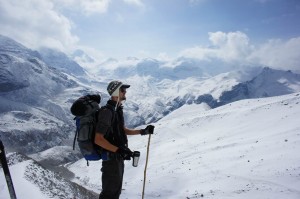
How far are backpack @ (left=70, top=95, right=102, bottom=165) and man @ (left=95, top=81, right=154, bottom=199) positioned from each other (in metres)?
0.22

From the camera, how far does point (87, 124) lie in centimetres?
799

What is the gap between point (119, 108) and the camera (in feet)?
28.9

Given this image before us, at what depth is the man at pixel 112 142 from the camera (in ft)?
25.9

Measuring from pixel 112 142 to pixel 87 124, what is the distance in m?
0.91

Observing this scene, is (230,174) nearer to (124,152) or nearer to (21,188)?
(21,188)

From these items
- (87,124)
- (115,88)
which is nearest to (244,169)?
(115,88)

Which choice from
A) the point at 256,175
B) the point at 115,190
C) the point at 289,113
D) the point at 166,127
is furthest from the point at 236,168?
the point at 166,127

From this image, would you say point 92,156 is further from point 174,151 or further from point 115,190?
point 174,151

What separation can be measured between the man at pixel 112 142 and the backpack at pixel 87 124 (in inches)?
8.7

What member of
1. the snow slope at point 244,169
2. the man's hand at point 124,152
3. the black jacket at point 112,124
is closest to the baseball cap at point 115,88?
the black jacket at point 112,124

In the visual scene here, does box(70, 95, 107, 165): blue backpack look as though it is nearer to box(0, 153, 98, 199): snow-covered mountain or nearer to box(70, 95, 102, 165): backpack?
box(70, 95, 102, 165): backpack

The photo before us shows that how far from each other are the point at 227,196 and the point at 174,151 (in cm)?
3360

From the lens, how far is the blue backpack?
797 cm

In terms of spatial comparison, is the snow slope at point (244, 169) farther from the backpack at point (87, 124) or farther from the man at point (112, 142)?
the backpack at point (87, 124)
